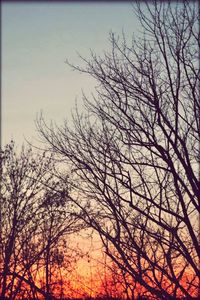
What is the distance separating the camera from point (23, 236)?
788 inches

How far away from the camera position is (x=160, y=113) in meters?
9.33

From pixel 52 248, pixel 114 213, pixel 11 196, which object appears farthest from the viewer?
pixel 52 248

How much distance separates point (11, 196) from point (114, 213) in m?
10.1

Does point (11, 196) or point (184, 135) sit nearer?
point (184, 135)

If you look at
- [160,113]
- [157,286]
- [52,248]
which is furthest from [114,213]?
[52,248]

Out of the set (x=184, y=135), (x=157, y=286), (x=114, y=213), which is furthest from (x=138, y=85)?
(x=157, y=286)

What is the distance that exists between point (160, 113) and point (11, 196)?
11.4 meters

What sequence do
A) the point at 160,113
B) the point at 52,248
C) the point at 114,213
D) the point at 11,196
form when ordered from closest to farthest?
the point at 160,113
the point at 114,213
the point at 11,196
the point at 52,248

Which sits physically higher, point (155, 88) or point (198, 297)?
point (155, 88)

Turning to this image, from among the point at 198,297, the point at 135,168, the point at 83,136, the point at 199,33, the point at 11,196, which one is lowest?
the point at 198,297

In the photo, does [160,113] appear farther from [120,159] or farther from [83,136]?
[83,136]

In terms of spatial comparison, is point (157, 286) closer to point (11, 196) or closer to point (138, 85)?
point (138, 85)

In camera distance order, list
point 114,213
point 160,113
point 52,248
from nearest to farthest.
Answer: point 160,113, point 114,213, point 52,248

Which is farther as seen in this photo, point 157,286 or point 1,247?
point 1,247
